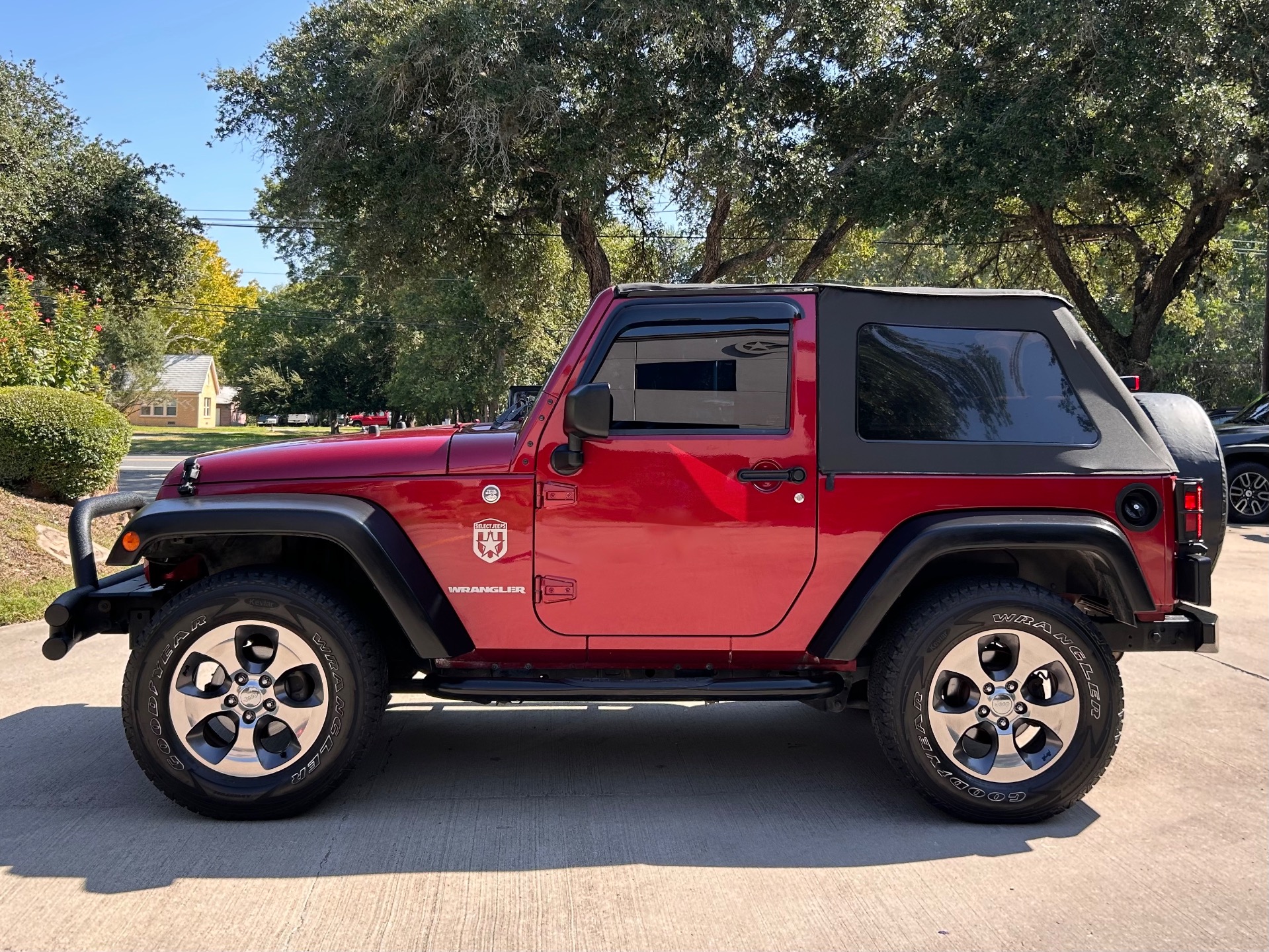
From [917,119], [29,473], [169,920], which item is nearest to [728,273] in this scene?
[917,119]

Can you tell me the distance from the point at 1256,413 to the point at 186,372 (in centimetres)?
7961

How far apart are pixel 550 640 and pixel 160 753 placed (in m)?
1.48

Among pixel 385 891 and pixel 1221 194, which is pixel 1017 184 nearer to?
pixel 1221 194

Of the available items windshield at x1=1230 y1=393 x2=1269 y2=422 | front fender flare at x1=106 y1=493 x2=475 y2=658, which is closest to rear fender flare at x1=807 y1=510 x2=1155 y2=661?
front fender flare at x1=106 y1=493 x2=475 y2=658

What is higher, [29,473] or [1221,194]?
[1221,194]

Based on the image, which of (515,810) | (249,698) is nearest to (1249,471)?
(515,810)

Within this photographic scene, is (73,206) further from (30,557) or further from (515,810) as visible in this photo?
(515,810)

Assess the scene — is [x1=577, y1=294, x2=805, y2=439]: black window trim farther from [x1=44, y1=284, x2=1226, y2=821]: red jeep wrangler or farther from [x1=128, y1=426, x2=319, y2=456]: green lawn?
[x1=128, y1=426, x2=319, y2=456]: green lawn

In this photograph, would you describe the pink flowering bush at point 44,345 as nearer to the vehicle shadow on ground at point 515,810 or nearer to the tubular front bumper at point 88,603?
the vehicle shadow on ground at point 515,810

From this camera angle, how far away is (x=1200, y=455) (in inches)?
171

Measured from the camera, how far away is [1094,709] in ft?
12.9

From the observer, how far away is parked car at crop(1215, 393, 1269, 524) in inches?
545

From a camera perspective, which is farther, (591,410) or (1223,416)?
(1223,416)

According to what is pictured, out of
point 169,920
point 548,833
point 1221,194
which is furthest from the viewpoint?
point 1221,194
